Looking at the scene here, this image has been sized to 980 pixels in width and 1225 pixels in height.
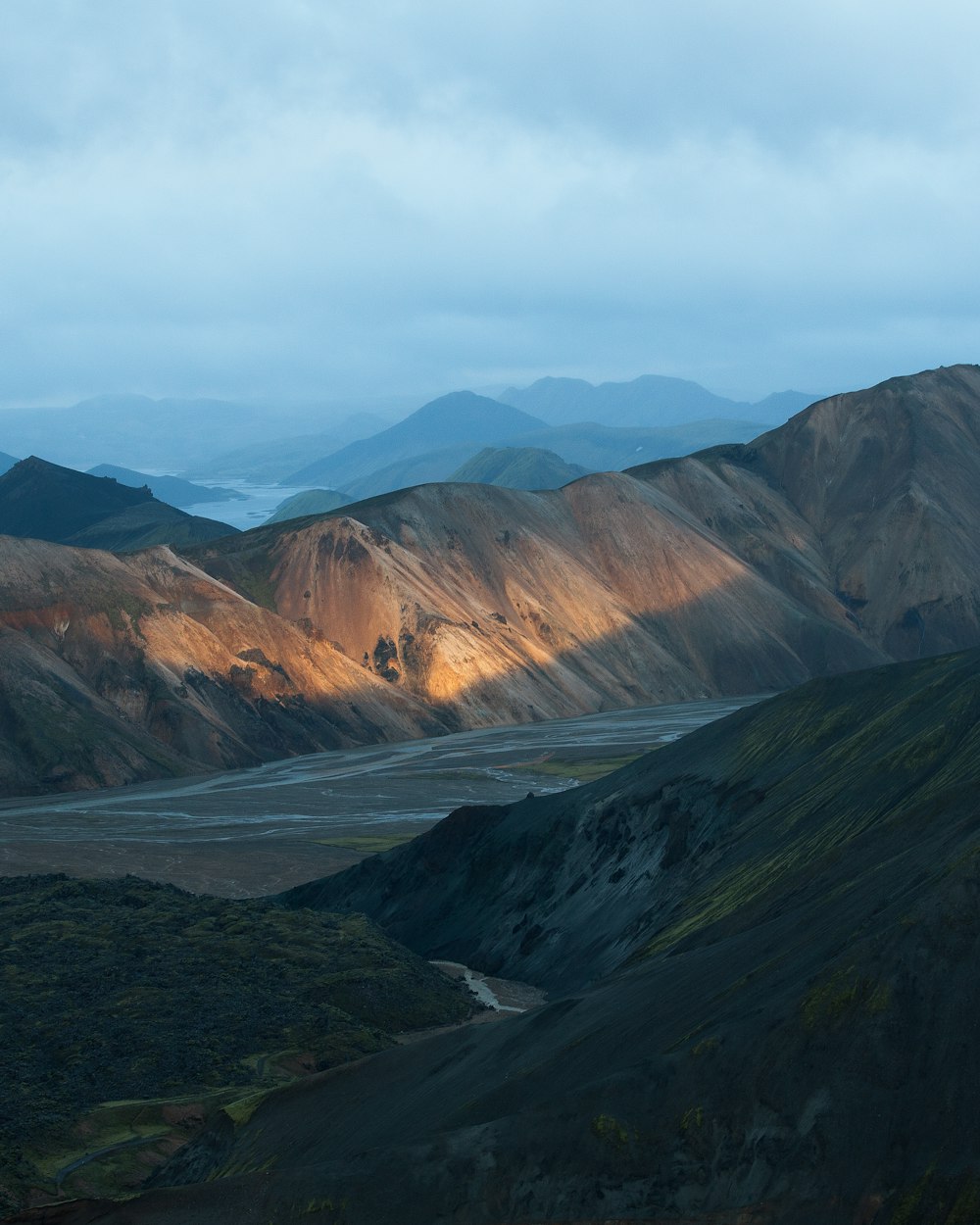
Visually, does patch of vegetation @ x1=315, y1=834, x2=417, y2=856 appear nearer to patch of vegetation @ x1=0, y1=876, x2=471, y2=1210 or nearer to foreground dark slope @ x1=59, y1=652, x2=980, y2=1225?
patch of vegetation @ x1=0, y1=876, x2=471, y2=1210

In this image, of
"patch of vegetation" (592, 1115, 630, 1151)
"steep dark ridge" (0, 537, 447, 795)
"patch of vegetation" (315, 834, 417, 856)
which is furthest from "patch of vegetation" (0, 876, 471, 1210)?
"steep dark ridge" (0, 537, 447, 795)

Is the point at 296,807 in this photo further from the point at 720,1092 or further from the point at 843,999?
the point at 843,999

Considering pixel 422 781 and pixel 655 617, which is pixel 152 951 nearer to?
pixel 422 781

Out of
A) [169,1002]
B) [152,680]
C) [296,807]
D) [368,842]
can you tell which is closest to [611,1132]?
[169,1002]

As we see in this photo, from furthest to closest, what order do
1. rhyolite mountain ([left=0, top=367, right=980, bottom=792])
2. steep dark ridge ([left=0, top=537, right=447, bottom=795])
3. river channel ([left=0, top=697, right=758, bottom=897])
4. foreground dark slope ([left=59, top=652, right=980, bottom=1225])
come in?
rhyolite mountain ([left=0, top=367, right=980, bottom=792])
steep dark ridge ([left=0, top=537, right=447, bottom=795])
river channel ([left=0, top=697, right=758, bottom=897])
foreground dark slope ([left=59, top=652, right=980, bottom=1225])

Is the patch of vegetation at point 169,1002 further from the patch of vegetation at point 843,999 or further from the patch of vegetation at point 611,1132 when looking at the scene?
the patch of vegetation at point 843,999

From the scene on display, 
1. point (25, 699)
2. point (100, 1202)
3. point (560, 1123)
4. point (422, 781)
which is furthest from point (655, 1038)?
point (25, 699)
